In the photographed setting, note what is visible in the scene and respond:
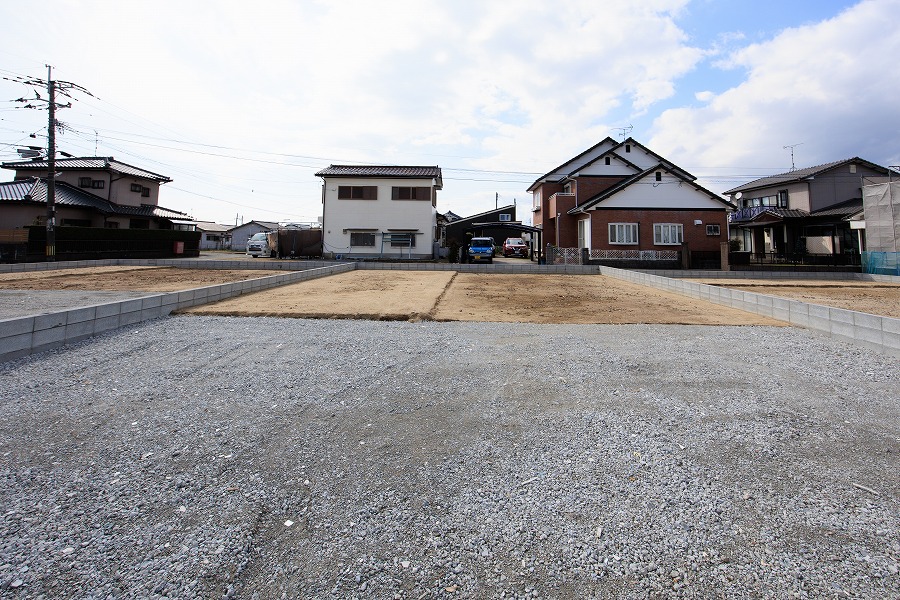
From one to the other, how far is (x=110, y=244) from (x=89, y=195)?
8755 millimetres

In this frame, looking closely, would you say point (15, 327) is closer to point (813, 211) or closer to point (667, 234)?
point (667, 234)

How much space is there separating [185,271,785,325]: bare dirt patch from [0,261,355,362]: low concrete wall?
358 millimetres

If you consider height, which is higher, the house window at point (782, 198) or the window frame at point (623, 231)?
the house window at point (782, 198)

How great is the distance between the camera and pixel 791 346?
606cm

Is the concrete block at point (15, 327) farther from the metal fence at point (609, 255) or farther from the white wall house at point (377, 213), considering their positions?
the white wall house at point (377, 213)

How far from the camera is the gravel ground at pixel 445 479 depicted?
1.87 metres

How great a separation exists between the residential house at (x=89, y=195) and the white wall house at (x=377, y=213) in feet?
40.6

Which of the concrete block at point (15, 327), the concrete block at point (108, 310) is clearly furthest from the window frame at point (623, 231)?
the concrete block at point (15, 327)

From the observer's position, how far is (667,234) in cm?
2298

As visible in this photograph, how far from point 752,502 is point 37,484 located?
386 cm

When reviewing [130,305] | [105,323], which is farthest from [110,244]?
[105,323]

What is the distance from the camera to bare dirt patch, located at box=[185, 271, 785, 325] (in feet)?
27.1

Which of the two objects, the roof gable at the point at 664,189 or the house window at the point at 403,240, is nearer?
the roof gable at the point at 664,189

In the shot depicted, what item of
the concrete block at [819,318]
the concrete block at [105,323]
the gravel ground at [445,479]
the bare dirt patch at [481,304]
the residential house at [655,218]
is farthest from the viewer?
the residential house at [655,218]
